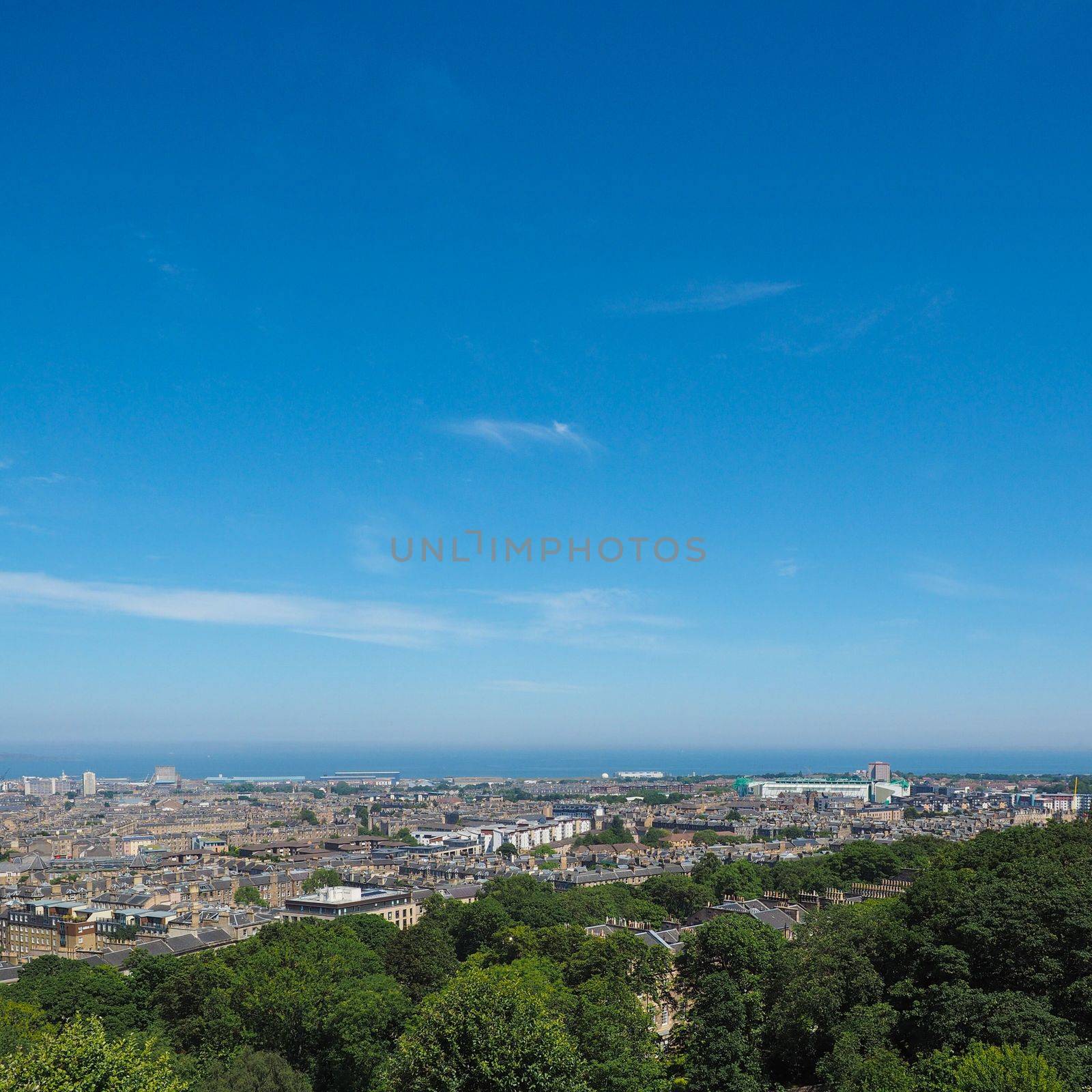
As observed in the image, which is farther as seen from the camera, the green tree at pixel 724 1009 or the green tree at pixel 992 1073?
the green tree at pixel 724 1009

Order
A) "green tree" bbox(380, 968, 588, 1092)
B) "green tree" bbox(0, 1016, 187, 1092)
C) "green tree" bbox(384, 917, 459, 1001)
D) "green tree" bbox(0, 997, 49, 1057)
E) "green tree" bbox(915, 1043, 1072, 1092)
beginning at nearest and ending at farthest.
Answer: "green tree" bbox(0, 1016, 187, 1092) < "green tree" bbox(915, 1043, 1072, 1092) < "green tree" bbox(380, 968, 588, 1092) < "green tree" bbox(0, 997, 49, 1057) < "green tree" bbox(384, 917, 459, 1001)

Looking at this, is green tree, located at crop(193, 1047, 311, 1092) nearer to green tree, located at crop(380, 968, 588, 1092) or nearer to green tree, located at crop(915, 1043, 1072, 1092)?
green tree, located at crop(380, 968, 588, 1092)

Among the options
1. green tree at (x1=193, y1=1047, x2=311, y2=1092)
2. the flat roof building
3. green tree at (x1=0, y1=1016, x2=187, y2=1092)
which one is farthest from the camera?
the flat roof building

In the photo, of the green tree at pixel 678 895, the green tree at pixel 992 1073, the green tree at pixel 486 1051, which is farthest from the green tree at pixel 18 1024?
the green tree at pixel 678 895

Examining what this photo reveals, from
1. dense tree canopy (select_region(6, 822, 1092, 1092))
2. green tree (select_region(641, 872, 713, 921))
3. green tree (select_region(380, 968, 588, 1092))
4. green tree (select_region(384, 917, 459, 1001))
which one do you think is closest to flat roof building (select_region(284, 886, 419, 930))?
green tree (select_region(641, 872, 713, 921))

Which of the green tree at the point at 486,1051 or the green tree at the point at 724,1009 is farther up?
the green tree at the point at 486,1051

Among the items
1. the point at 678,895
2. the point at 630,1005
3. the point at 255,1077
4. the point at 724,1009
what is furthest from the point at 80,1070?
the point at 678,895

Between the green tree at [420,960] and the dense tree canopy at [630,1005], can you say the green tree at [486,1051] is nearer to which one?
the dense tree canopy at [630,1005]
